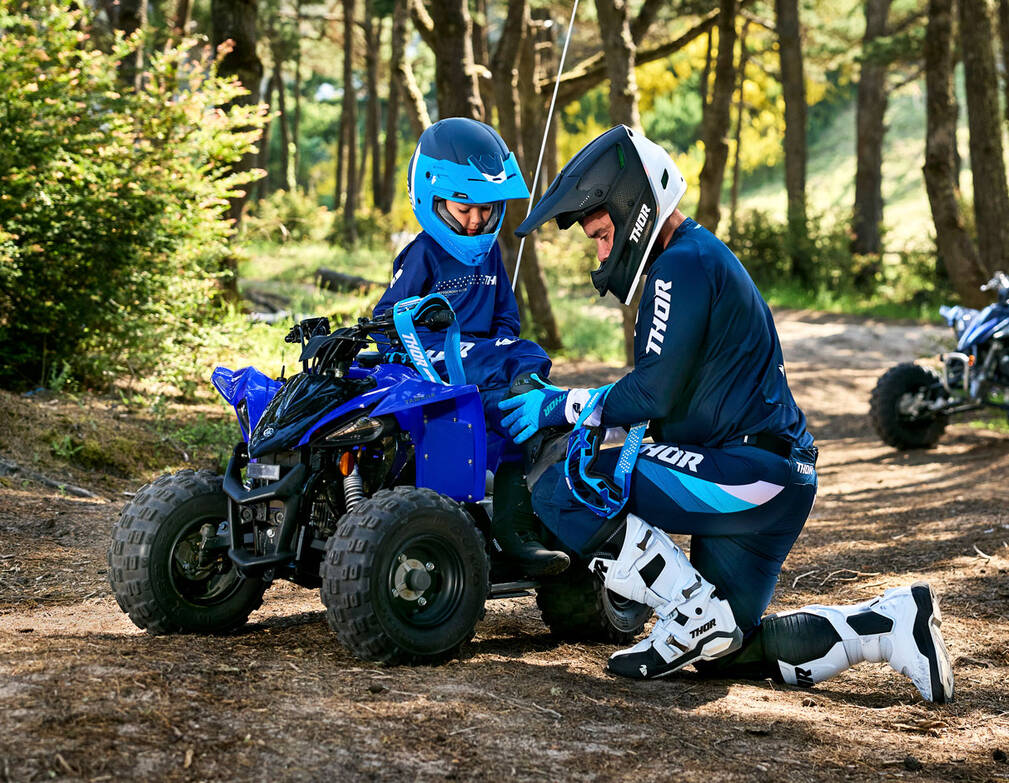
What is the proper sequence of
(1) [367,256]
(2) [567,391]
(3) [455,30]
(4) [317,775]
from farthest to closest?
(1) [367,256] < (3) [455,30] < (2) [567,391] < (4) [317,775]

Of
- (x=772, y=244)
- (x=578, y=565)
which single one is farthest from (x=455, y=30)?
(x=772, y=244)

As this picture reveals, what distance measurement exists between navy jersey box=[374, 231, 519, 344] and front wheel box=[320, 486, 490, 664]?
1.20m

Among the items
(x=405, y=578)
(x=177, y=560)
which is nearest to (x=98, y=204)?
(x=177, y=560)

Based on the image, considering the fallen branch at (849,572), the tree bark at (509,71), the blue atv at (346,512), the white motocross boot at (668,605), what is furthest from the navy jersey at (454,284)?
the tree bark at (509,71)

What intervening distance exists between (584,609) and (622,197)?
1.66m

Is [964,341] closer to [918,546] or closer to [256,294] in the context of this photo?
[918,546]

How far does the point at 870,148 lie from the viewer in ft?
90.5

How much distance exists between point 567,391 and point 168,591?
63.1 inches

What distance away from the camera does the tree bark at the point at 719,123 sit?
17.8 m

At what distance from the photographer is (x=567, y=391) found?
14.6 feet

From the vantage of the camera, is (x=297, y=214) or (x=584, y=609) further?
(x=297, y=214)

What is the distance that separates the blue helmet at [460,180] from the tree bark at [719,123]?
12967 mm

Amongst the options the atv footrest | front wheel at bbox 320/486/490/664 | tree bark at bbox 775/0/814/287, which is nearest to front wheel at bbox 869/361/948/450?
the atv footrest

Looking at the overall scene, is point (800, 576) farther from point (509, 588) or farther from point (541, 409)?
point (541, 409)
